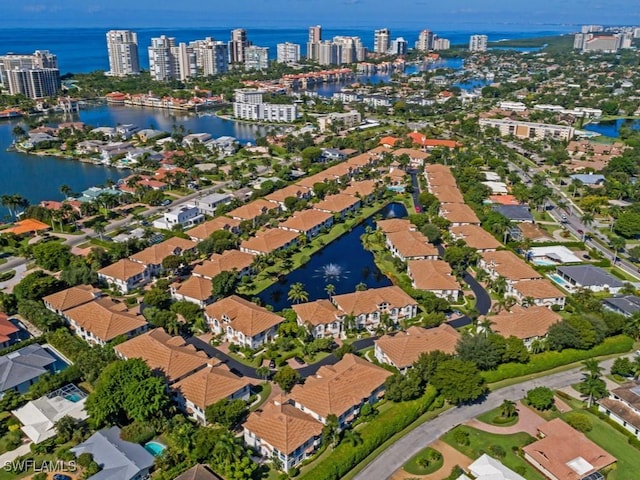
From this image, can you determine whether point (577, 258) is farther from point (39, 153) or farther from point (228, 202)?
point (39, 153)

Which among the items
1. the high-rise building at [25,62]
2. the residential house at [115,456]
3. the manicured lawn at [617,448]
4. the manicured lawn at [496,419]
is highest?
the high-rise building at [25,62]

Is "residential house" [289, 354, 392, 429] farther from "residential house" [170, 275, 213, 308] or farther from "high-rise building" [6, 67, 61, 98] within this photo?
"high-rise building" [6, 67, 61, 98]

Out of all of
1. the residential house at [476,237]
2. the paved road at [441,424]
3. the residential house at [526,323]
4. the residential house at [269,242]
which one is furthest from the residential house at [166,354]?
the residential house at [476,237]

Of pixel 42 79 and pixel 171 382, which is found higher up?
pixel 42 79

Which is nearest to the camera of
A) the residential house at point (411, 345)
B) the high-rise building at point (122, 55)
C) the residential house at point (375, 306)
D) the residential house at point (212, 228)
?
the residential house at point (411, 345)

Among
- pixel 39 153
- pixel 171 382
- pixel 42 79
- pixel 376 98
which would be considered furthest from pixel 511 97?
pixel 171 382

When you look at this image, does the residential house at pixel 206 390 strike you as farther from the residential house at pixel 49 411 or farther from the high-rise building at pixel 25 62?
the high-rise building at pixel 25 62
